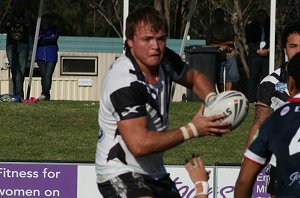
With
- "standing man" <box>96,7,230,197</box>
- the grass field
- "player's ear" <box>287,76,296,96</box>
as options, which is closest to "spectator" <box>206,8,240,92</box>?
the grass field

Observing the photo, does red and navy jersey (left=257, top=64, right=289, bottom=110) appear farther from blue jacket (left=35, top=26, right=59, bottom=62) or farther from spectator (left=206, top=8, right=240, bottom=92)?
spectator (left=206, top=8, right=240, bottom=92)

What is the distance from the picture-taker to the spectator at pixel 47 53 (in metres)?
17.5

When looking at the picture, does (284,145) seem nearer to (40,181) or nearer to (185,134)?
(185,134)

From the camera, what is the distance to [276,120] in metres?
4.94

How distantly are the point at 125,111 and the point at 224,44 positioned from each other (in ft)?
40.9

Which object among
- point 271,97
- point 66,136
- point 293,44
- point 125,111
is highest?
point 293,44

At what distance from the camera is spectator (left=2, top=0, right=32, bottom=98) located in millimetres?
16719

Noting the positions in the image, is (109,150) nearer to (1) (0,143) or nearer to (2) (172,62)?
(2) (172,62)

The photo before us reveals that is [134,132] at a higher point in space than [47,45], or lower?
higher

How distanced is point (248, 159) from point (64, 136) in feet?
34.0

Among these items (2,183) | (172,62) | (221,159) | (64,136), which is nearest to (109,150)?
(172,62)

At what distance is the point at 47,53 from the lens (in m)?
17.5

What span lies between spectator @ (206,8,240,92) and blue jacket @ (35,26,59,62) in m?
2.90

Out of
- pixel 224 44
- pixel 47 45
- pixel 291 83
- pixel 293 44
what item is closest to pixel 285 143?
pixel 291 83
